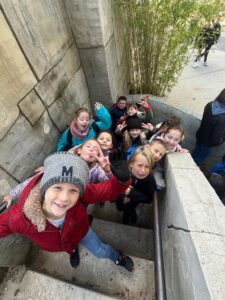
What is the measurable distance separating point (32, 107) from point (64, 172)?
125 centimetres

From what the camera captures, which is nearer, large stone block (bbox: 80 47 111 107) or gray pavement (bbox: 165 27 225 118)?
large stone block (bbox: 80 47 111 107)

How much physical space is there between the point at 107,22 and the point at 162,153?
2237 millimetres

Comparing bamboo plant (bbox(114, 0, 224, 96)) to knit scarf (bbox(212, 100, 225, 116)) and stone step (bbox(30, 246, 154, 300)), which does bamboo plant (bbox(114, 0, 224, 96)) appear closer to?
knit scarf (bbox(212, 100, 225, 116))

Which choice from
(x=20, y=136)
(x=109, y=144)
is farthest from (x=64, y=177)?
(x=109, y=144)

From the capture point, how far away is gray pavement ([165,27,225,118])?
5.04 m

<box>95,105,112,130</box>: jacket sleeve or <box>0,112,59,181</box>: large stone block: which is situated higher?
<box>0,112,59,181</box>: large stone block

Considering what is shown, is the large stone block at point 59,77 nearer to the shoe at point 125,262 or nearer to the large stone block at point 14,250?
the large stone block at point 14,250

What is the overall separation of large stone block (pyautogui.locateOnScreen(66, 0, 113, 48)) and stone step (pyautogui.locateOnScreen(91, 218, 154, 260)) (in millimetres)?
2574

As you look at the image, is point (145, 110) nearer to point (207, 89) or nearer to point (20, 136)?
point (20, 136)

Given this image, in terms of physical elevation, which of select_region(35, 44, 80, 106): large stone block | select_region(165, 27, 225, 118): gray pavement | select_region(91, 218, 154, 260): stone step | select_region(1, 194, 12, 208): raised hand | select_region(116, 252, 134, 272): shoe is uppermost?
select_region(35, 44, 80, 106): large stone block

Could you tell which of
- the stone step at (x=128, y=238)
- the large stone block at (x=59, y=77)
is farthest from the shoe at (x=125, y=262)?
the large stone block at (x=59, y=77)

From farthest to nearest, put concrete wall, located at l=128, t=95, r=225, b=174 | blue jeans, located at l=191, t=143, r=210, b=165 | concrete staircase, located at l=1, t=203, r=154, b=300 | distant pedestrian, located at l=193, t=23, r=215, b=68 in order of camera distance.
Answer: distant pedestrian, located at l=193, t=23, r=215, b=68 → concrete wall, located at l=128, t=95, r=225, b=174 → blue jeans, located at l=191, t=143, r=210, b=165 → concrete staircase, located at l=1, t=203, r=154, b=300

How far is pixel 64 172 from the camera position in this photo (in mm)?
1396

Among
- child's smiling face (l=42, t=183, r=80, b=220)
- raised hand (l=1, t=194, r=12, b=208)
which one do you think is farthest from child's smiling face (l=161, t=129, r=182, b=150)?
raised hand (l=1, t=194, r=12, b=208)
